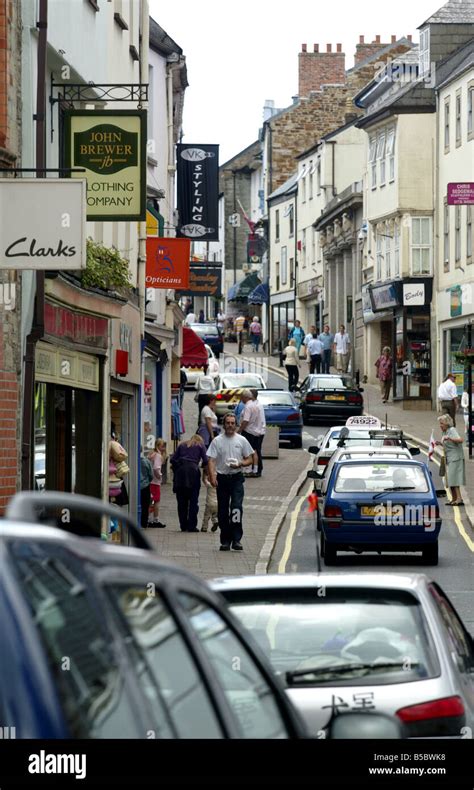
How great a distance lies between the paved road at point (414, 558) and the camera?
18.3 m

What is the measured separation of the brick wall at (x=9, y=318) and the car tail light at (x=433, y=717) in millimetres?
9075

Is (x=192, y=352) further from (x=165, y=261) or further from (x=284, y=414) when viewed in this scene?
(x=165, y=261)

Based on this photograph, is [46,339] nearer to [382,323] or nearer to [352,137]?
[382,323]

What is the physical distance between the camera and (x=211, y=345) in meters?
68.1

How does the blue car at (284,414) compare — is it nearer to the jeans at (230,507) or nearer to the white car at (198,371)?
the white car at (198,371)

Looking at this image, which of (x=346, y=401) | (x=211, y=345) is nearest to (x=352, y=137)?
(x=211, y=345)

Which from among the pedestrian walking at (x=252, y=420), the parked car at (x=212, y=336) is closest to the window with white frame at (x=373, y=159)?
the parked car at (x=212, y=336)

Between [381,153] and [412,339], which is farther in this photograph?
[381,153]

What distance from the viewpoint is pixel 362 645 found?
6.84 meters

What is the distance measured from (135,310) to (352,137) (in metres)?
50.2

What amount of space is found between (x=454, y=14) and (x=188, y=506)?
35453 mm

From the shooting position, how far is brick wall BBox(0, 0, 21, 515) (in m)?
15.1

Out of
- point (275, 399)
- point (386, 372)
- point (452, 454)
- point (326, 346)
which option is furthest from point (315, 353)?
point (452, 454)

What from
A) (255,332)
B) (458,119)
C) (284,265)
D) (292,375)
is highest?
(458,119)
